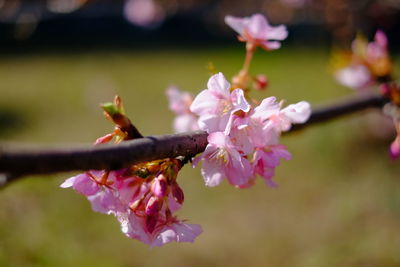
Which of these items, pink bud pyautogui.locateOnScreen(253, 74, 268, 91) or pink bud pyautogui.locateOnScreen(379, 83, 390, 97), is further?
pink bud pyautogui.locateOnScreen(379, 83, 390, 97)

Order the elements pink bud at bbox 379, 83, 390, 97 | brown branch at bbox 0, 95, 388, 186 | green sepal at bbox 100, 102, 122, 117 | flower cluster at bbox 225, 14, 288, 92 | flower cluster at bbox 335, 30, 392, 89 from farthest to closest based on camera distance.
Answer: flower cluster at bbox 335, 30, 392, 89 → pink bud at bbox 379, 83, 390, 97 → flower cluster at bbox 225, 14, 288, 92 → green sepal at bbox 100, 102, 122, 117 → brown branch at bbox 0, 95, 388, 186

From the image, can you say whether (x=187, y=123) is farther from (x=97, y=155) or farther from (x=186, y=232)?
(x=97, y=155)

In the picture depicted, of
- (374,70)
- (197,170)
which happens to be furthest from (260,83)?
(197,170)

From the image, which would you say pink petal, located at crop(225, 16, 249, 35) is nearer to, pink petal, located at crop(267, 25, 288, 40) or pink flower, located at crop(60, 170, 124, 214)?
pink petal, located at crop(267, 25, 288, 40)

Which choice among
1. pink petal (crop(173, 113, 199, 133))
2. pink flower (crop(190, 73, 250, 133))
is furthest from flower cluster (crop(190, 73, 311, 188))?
pink petal (crop(173, 113, 199, 133))

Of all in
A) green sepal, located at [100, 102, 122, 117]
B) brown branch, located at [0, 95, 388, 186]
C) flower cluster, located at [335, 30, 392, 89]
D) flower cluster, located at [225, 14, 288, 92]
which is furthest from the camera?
flower cluster, located at [335, 30, 392, 89]

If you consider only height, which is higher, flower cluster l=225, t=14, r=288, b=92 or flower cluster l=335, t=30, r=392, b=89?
flower cluster l=225, t=14, r=288, b=92
